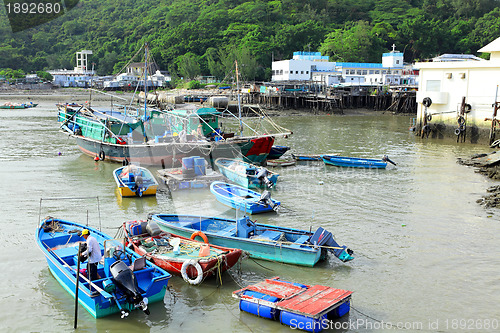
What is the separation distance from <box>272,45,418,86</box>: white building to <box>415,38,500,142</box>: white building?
37.2 m

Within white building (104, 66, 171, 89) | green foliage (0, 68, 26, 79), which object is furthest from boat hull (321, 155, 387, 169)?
green foliage (0, 68, 26, 79)

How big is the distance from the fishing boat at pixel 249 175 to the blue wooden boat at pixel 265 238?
6.83m

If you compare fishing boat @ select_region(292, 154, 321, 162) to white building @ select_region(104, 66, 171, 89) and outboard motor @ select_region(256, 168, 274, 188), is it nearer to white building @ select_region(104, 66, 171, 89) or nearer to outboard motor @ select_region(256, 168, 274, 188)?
outboard motor @ select_region(256, 168, 274, 188)

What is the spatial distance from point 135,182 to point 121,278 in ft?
36.4

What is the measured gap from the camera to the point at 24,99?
287 feet

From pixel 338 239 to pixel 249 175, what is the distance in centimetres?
735

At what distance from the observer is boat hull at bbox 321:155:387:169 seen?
91.5 ft

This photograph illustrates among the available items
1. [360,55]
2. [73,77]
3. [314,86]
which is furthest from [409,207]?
[73,77]

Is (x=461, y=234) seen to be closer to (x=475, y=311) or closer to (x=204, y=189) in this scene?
(x=475, y=311)

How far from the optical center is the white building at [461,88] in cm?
3591

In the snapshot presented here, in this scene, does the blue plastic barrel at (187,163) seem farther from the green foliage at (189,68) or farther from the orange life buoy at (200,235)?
the green foliage at (189,68)

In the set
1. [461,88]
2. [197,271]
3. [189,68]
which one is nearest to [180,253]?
[197,271]

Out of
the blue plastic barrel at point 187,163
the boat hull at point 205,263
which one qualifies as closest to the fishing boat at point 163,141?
the blue plastic barrel at point 187,163

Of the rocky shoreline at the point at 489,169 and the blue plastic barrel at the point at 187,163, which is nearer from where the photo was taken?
the rocky shoreline at the point at 489,169
